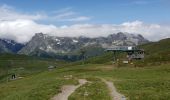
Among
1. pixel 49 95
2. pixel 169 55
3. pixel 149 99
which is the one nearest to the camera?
pixel 149 99

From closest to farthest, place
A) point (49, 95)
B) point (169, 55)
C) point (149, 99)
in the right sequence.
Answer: point (149, 99)
point (49, 95)
point (169, 55)

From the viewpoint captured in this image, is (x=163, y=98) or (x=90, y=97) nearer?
(x=163, y=98)

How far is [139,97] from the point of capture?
160ft

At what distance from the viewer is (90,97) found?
51.5m

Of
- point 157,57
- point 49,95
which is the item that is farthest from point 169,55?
point 49,95

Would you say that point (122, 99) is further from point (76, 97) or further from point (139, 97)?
point (76, 97)

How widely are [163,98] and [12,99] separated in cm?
2403

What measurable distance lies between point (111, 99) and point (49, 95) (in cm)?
1225

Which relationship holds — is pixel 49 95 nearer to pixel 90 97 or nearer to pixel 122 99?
pixel 90 97

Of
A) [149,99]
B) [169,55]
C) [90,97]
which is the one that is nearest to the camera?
[149,99]

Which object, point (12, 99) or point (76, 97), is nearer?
point (76, 97)

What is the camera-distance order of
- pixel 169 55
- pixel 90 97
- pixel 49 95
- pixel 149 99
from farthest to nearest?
pixel 169 55
pixel 49 95
pixel 90 97
pixel 149 99

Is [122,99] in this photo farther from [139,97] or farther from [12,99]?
[12,99]

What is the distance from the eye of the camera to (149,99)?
154 ft
